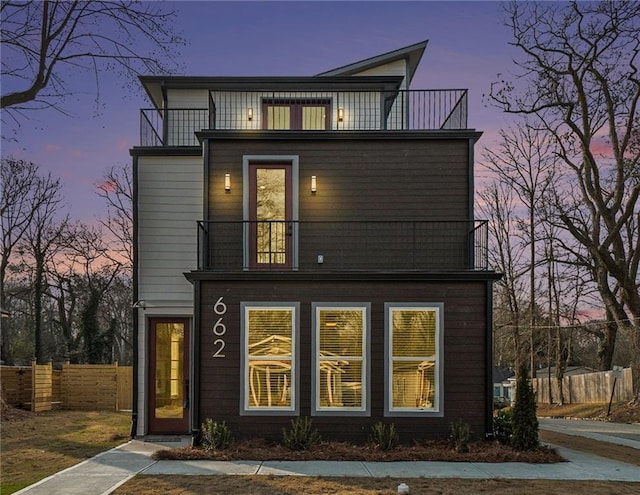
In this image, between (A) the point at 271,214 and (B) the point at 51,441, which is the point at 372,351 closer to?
(A) the point at 271,214

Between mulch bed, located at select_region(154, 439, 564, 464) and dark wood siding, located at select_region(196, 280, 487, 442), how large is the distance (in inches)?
15.1

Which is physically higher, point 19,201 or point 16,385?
point 19,201

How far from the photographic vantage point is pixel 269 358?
393 inches

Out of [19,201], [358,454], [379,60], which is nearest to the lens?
[358,454]

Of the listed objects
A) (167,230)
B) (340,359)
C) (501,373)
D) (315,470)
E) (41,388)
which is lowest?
(501,373)

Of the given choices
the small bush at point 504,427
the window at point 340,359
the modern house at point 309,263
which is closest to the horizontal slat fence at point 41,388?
the modern house at point 309,263

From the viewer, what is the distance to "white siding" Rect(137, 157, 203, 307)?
11367mm

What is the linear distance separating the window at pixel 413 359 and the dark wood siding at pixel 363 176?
6.56ft

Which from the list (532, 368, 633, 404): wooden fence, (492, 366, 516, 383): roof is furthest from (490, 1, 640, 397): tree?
(492, 366, 516, 383): roof

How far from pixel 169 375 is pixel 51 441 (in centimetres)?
270

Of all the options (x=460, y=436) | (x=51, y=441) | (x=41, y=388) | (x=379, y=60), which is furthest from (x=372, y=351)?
(x=41, y=388)

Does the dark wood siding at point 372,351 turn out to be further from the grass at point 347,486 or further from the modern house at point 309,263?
the grass at point 347,486

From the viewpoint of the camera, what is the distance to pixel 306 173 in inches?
431

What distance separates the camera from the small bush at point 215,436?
932 cm
